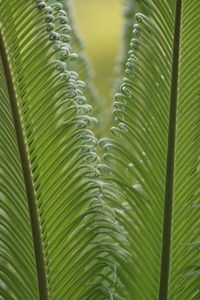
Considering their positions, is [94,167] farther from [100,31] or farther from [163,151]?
[100,31]

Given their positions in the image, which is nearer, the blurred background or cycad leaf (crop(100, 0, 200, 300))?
cycad leaf (crop(100, 0, 200, 300))

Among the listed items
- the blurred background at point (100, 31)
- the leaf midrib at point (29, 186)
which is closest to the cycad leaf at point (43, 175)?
the leaf midrib at point (29, 186)

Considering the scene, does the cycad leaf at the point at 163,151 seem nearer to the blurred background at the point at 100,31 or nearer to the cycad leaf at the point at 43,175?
Answer: the cycad leaf at the point at 43,175

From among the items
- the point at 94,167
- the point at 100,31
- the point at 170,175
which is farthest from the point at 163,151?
the point at 100,31

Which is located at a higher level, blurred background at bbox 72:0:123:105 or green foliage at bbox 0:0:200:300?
blurred background at bbox 72:0:123:105

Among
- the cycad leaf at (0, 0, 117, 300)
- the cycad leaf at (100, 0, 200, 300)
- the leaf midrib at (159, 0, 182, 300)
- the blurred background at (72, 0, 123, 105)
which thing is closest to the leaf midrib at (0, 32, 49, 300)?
the cycad leaf at (0, 0, 117, 300)

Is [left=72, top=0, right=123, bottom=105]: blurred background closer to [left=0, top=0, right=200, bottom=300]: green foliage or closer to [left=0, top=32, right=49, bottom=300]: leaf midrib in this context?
[left=0, top=0, right=200, bottom=300]: green foliage
